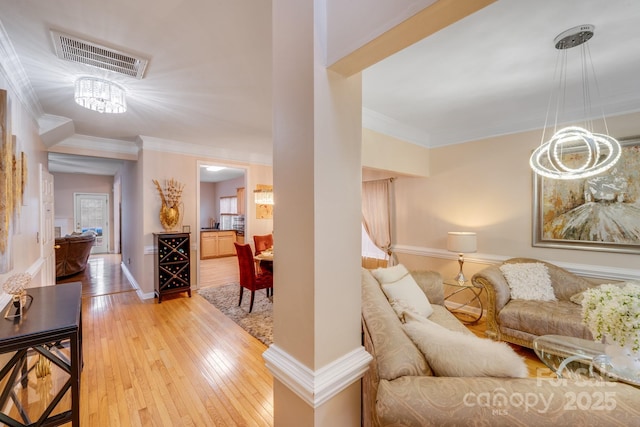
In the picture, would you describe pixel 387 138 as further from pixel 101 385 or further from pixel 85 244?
pixel 85 244

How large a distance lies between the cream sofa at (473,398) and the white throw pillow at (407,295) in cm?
82

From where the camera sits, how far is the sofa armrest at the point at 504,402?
0.82m

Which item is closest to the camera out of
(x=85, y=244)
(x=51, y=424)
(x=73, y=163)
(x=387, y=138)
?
(x=51, y=424)

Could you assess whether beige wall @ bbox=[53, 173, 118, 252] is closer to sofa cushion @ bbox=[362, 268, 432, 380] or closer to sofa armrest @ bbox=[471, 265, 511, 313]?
sofa cushion @ bbox=[362, 268, 432, 380]

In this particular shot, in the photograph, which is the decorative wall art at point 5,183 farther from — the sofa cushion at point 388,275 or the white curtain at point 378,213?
the white curtain at point 378,213

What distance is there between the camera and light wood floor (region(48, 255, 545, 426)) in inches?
71.6

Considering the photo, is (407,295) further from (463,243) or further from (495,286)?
(463,243)

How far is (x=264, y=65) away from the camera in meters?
2.06

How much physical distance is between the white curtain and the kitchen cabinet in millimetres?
4722

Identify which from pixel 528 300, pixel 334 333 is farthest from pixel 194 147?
pixel 528 300

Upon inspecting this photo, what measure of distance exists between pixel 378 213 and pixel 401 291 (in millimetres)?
2465

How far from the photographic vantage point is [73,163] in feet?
20.4

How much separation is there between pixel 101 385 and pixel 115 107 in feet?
7.96

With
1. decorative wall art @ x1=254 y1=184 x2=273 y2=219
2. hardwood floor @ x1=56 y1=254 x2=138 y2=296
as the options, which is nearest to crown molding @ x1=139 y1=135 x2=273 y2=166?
decorative wall art @ x1=254 y1=184 x2=273 y2=219
